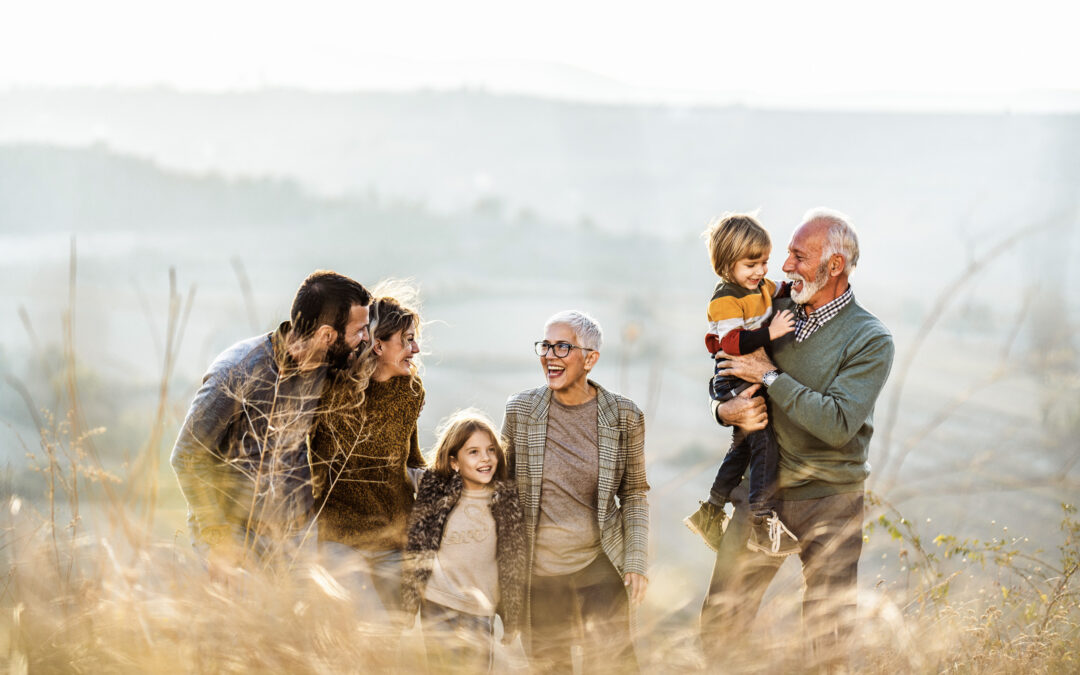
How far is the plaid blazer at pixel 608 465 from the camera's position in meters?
3.69

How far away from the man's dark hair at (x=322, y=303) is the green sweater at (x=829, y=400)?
5.38 ft

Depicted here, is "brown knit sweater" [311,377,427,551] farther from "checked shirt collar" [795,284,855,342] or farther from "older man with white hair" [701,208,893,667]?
"checked shirt collar" [795,284,855,342]

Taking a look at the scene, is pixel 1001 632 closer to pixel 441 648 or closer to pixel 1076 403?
pixel 441 648

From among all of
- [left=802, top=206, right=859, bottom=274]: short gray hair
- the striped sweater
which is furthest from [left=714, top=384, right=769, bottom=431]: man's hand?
[left=802, top=206, right=859, bottom=274]: short gray hair

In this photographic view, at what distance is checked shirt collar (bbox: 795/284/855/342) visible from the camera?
3.42m

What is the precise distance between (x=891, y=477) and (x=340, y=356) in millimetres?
2226

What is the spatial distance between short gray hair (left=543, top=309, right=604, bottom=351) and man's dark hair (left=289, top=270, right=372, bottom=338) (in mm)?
817

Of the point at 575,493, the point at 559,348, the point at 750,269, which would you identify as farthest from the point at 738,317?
the point at 575,493

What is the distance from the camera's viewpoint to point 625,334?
331 centimetres

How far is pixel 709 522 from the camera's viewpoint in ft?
12.1

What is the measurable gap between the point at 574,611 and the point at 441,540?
61 cm

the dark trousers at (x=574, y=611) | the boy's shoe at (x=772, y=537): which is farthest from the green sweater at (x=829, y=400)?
the dark trousers at (x=574, y=611)

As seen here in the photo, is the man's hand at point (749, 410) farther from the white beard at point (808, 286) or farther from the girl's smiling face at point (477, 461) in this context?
the girl's smiling face at point (477, 461)

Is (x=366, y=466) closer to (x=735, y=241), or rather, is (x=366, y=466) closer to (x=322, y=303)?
(x=322, y=303)
